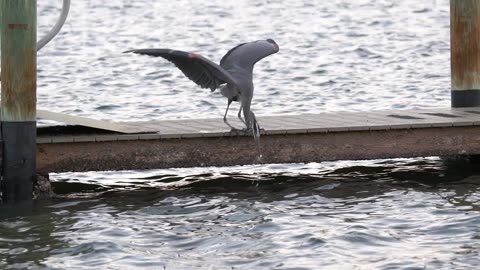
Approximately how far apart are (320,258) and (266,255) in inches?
17.6

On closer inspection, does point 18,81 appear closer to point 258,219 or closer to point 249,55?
point 249,55

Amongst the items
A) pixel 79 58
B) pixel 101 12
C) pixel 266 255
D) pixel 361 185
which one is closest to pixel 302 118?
pixel 361 185

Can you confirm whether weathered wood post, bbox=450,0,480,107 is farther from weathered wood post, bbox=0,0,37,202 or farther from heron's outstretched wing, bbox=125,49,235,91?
weathered wood post, bbox=0,0,37,202

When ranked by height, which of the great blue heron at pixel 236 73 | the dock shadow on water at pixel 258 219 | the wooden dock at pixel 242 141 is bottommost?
the dock shadow on water at pixel 258 219

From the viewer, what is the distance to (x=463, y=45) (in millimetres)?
13828

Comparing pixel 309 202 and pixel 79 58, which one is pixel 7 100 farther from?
pixel 79 58

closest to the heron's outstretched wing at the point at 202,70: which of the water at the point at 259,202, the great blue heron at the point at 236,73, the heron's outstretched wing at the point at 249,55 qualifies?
the great blue heron at the point at 236,73

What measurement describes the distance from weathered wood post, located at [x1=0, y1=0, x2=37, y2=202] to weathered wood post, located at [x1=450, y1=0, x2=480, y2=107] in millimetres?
4734

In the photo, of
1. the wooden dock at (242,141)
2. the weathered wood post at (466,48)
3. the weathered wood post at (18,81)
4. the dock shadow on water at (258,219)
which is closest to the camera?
the dock shadow on water at (258,219)

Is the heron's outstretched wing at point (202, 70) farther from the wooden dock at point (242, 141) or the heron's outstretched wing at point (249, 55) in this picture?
the wooden dock at point (242, 141)

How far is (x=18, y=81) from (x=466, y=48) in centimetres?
497

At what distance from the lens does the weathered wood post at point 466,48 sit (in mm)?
13773

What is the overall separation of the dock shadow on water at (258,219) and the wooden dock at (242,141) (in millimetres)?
418

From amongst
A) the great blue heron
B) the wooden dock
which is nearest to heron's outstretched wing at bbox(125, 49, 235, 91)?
the great blue heron
